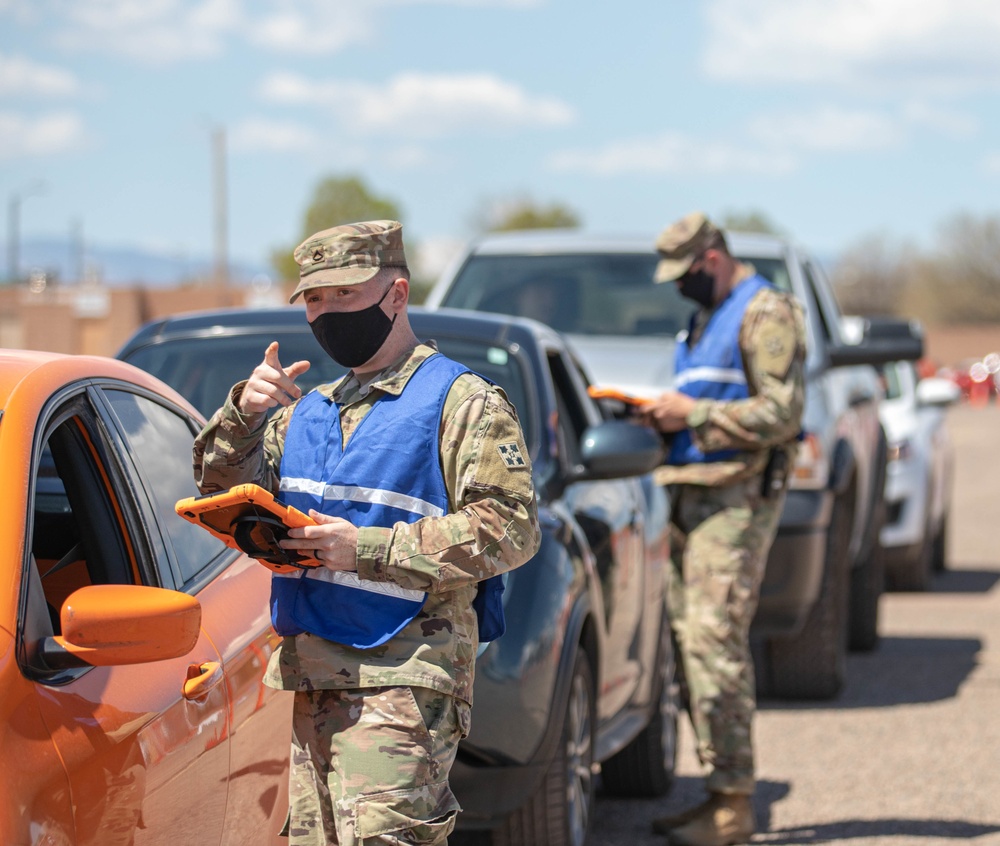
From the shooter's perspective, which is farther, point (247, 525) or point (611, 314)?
point (611, 314)

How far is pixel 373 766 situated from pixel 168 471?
2.84 feet

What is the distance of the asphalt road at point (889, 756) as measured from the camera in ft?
20.1

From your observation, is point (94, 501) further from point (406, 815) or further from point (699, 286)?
point (699, 286)

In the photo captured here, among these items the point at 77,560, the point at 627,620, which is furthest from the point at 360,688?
the point at 627,620

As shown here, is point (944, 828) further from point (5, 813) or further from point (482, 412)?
point (5, 813)

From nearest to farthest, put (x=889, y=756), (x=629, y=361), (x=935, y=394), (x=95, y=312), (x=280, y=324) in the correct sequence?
(x=280, y=324) < (x=889, y=756) < (x=629, y=361) < (x=935, y=394) < (x=95, y=312)

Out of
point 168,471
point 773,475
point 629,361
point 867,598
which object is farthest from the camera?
point 867,598

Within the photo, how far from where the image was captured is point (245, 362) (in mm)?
5594

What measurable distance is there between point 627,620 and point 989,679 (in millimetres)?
4043

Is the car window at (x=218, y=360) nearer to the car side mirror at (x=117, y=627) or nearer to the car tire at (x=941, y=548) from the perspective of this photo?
the car side mirror at (x=117, y=627)

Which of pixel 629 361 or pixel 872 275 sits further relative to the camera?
pixel 872 275

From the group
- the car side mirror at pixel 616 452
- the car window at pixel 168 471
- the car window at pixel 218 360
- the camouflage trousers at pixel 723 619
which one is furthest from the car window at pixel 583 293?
the car window at pixel 168 471

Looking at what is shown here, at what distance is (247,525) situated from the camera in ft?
10.2

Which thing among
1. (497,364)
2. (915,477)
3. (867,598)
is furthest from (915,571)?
(497,364)
